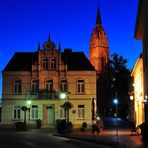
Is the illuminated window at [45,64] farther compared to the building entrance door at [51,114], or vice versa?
the illuminated window at [45,64]

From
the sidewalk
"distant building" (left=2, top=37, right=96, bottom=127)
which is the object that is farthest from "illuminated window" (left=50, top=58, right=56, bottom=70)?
the sidewalk

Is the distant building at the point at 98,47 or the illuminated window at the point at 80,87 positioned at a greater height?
the distant building at the point at 98,47

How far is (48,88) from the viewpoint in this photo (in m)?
63.2

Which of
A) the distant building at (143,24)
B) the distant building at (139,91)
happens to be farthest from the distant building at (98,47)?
the distant building at (143,24)

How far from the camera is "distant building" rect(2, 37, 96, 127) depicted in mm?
62125

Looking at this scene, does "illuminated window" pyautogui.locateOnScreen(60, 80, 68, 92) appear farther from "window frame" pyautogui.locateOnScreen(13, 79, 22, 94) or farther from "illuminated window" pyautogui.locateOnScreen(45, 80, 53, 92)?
"window frame" pyautogui.locateOnScreen(13, 79, 22, 94)

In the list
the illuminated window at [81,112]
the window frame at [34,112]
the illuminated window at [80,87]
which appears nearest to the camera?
the illuminated window at [81,112]

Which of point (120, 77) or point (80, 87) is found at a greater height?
point (120, 77)

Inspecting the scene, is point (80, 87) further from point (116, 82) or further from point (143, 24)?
point (143, 24)

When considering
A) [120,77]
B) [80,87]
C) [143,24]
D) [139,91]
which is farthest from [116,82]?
[143,24]

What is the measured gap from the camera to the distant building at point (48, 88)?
204 feet

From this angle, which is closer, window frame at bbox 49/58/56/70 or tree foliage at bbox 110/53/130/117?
window frame at bbox 49/58/56/70

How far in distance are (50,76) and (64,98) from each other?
3836 mm

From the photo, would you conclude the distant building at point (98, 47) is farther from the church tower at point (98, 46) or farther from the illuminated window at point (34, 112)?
the illuminated window at point (34, 112)
